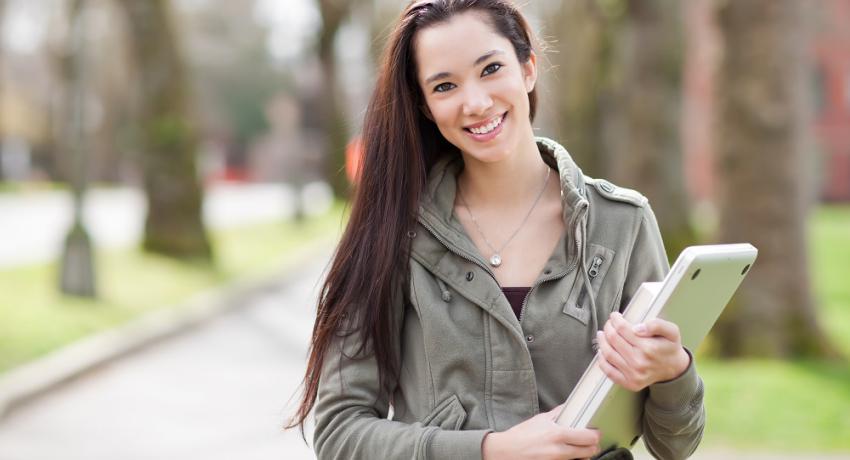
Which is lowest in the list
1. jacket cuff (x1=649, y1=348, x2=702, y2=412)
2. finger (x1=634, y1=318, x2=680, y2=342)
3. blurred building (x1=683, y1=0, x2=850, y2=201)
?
blurred building (x1=683, y1=0, x2=850, y2=201)

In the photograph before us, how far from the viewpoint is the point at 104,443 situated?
25.8 feet

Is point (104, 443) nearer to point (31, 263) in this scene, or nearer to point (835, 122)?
point (31, 263)

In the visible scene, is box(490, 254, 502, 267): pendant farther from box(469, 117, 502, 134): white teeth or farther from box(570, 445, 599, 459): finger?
box(570, 445, 599, 459): finger

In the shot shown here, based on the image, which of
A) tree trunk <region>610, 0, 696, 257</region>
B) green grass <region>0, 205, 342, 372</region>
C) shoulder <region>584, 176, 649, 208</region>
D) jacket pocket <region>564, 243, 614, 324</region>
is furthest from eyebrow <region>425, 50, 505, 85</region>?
tree trunk <region>610, 0, 696, 257</region>

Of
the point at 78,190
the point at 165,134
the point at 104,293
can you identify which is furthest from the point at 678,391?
the point at 165,134

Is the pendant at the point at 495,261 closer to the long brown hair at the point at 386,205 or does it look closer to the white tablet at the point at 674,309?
the long brown hair at the point at 386,205

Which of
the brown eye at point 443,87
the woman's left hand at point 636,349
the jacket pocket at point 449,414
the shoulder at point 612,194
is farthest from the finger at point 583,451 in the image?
the brown eye at point 443,87

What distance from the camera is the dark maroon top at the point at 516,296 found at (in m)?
2.54

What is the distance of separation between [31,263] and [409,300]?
50.8ft

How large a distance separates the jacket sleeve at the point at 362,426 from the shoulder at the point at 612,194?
0.52 meters

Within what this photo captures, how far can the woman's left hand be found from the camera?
7.22ft

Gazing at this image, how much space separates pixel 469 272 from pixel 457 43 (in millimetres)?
496

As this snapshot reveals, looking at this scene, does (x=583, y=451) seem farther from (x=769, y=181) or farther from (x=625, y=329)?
(x=769, y=181)

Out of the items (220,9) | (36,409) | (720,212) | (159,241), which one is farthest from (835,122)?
(36,409)
